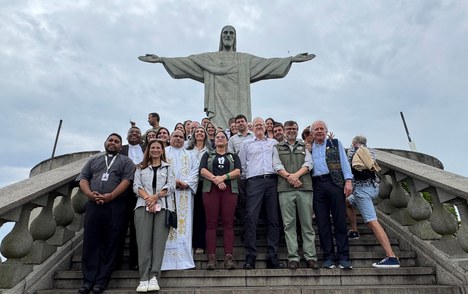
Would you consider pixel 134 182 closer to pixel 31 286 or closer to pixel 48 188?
pixel 48 188

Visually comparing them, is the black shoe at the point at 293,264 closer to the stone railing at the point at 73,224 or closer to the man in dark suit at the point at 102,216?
the stone railing at the point at 73,224

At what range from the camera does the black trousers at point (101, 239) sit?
3830 mm

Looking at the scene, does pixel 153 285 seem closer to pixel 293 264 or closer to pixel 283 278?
pixel 283 278

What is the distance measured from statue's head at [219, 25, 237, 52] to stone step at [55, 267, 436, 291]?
848 centimetres

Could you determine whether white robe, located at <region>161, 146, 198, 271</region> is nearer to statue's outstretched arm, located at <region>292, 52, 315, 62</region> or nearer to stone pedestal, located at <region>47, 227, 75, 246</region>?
stone pedestal, located at <region>47, 227, 75, 246</region>

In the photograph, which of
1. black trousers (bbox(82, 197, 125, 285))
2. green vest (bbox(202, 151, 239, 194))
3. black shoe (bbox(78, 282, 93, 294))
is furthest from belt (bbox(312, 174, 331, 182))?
black shoe (bbox(78, 282, 93, 294))

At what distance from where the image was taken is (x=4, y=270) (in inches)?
147

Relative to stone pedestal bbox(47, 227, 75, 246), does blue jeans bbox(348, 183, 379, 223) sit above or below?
above

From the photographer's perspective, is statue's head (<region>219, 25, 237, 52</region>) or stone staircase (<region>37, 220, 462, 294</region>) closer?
stone staircase (<region>37, 220, 462, 294</region>)

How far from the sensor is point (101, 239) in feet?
13.1

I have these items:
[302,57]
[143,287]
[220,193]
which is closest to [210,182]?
[220,193]

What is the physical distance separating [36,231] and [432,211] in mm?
5172

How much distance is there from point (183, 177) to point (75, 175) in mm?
1609

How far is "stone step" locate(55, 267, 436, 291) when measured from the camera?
391 cm
